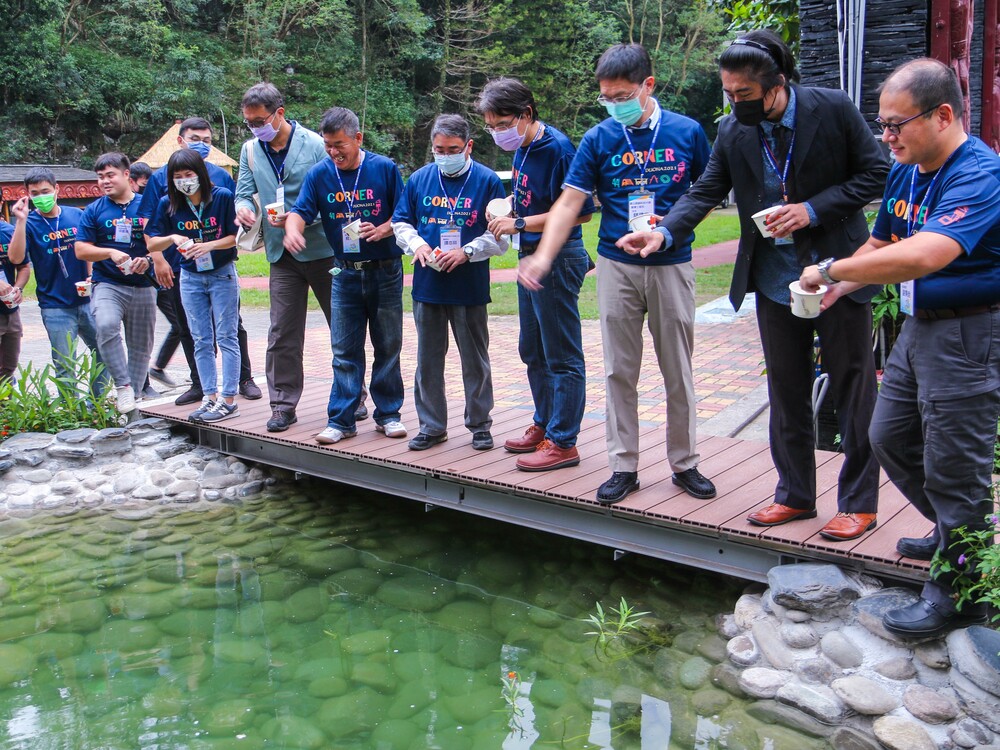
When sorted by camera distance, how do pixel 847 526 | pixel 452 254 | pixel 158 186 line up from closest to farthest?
pixel 847 526 < pixel 452 254 < pixel 158 186

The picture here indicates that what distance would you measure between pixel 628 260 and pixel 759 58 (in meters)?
1.08

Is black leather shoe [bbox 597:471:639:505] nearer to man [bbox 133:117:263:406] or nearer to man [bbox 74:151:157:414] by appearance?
man [bbox 133:117:263:406]

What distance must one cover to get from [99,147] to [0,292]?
1092 inches

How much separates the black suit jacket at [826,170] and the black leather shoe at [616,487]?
4.40 feet

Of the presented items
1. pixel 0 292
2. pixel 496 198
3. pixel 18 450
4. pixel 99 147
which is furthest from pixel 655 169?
pixel 99 147

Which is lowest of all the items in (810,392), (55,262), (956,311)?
(810,392)

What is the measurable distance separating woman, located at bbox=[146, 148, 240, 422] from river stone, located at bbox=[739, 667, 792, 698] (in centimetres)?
410

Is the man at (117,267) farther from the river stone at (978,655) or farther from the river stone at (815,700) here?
the river stone at (978,655)

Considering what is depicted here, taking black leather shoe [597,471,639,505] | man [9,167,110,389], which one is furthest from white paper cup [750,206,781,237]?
man [9,167,110,389]

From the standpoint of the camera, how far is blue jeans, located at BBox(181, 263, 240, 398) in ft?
20.8

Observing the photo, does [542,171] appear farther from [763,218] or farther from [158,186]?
[158,186]

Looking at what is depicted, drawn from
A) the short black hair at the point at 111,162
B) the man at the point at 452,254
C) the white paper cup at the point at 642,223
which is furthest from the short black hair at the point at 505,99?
the short black hair at the point at 111,162

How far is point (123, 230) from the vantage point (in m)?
6.82

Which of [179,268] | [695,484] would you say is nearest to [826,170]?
[695,484]
